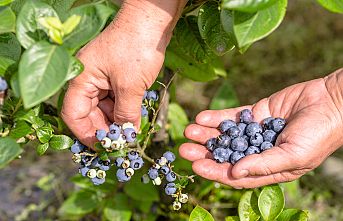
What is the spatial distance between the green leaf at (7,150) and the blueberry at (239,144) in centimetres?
51

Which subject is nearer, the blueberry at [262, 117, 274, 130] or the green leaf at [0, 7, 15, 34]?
the green leaf at [0, 7, 15, 34]

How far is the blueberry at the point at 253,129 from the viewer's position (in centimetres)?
127

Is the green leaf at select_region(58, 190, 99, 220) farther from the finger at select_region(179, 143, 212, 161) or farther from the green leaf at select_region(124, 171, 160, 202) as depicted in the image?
the finger at select_region(179, 143, 212, 161)

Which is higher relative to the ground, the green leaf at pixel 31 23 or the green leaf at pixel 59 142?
the green leaf at pixel 31 23

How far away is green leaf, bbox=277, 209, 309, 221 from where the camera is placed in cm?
122

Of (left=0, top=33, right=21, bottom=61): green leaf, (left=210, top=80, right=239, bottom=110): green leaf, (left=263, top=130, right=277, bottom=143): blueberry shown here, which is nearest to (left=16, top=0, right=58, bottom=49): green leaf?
(left=0, top=33, right=21, bottom=61): green leaf

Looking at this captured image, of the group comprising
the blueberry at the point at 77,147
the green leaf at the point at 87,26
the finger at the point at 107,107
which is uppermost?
the green leaf at the point at 87,26

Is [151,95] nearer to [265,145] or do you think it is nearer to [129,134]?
[129,134]

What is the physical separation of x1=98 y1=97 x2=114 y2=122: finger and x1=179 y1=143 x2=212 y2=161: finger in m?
0.19

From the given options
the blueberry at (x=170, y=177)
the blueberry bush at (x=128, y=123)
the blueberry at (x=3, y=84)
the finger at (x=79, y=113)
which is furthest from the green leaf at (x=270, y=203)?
the blueberry at (x=3, y=84)

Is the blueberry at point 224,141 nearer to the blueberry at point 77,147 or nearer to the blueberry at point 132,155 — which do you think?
the blueberry at point 132,155

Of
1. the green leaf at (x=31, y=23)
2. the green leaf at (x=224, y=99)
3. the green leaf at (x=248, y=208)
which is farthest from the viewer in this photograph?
the green leaf at (x=224, y=99)

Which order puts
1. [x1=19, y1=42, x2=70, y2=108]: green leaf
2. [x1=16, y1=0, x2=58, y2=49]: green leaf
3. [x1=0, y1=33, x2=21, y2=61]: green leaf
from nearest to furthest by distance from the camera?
[x1=19, y1=42, x2=70, y2=108]: green leaf → [x1=16, y1=0, x2=58, y2=49]: green leaf → [x1=0, y1=33, x2=21, y2=61]: green leaf

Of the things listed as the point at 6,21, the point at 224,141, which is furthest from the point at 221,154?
the point at 6,21
